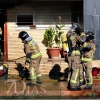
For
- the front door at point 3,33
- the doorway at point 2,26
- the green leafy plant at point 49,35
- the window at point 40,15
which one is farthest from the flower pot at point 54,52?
the doorway at point 2,26

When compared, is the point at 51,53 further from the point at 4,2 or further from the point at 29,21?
the point at 4,2

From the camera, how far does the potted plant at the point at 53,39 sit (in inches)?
575

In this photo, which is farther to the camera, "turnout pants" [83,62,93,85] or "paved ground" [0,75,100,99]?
"turnout pants" [83,62,93,85]

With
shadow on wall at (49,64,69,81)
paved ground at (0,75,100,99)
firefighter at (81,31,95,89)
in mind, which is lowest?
paved ground at (0,75,100,99)

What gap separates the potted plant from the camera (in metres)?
14.6

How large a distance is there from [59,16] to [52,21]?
15.4 inches

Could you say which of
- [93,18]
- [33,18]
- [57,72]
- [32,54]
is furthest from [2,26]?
[32,54]

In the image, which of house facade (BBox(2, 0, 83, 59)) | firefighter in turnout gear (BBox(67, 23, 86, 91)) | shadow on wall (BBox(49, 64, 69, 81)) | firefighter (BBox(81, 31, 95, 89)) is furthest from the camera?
house facade (BBox(2, 0, 83, 59))

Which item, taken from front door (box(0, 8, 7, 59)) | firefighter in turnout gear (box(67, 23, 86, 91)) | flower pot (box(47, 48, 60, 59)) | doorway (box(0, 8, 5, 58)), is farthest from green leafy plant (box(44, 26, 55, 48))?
firefighter in turnout gear (box(67, 23, 86, 91))

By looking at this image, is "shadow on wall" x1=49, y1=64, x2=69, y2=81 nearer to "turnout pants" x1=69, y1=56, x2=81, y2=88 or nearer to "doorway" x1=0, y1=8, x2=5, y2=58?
"turnout pants" x1=69, y1=56, x2=81, y2=88

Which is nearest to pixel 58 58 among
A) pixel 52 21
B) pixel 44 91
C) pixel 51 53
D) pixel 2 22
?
pixel 51 53

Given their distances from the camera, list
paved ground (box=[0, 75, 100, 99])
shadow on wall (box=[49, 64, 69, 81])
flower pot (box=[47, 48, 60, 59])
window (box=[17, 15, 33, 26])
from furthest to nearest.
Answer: window (box=[17, 15, 33, 26]) → flower pot (box=[47, 48, 60, 59]) → shadow on wall (box=[49, 64, 69, 81]) → paved ground (box=[0, 75, 100, 99])

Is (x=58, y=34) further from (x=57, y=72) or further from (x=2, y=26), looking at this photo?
(x=2, y=26)

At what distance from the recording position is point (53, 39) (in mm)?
15156
